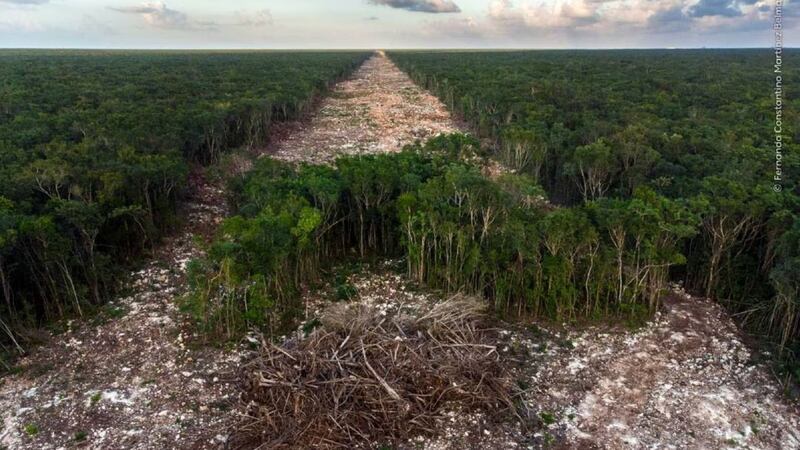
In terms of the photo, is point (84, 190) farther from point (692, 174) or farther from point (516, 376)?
point (692, 174)

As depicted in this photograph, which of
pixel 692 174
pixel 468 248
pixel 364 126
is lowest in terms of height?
pixel 468 248

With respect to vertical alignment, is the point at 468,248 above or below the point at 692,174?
below

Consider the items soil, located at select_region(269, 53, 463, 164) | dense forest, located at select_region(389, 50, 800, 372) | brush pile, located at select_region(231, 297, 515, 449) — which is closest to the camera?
brush pile, located at select_region(231, 297, 515, 449)

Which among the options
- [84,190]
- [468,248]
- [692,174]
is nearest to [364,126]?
[84,190]

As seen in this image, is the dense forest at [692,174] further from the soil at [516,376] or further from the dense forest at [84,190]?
the dense forest at [84,190]

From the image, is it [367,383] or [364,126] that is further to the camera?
[364,126]

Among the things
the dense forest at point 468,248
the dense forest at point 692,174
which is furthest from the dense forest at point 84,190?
the dense forest at point 692,174

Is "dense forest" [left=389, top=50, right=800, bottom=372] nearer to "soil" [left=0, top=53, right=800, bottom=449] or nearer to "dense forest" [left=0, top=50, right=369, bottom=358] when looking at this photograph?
"soil" [left=0, top=53, right=800, bottom=449]

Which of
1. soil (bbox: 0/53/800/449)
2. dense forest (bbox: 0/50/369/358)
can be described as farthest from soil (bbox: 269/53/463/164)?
soil (bbox: 0/53/800/449)

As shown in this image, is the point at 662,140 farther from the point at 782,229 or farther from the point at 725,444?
the point at 725,444
